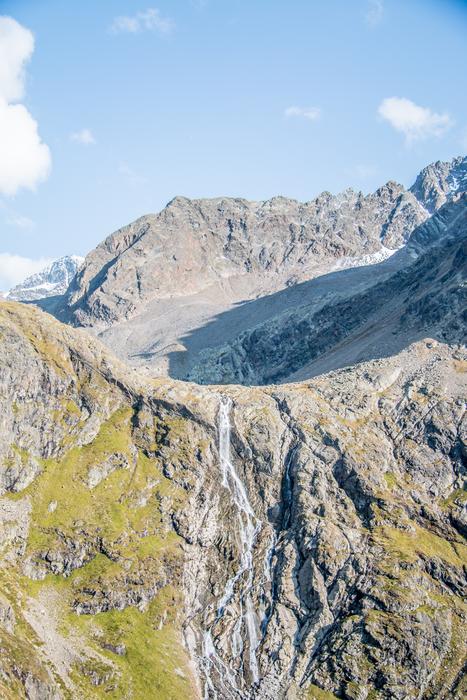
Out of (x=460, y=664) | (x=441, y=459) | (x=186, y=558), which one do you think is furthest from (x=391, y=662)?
(x=441, y=459)

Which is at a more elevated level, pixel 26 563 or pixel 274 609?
pixel 26 563

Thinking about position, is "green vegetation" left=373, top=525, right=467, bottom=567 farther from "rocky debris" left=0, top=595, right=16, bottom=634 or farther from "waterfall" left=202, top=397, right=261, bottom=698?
"rocky debris" left=0, top=595, right=16, bottom=634

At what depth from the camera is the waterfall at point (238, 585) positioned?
443 ft

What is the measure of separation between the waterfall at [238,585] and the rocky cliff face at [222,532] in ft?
1.26

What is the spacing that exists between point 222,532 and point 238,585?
45.6 ft

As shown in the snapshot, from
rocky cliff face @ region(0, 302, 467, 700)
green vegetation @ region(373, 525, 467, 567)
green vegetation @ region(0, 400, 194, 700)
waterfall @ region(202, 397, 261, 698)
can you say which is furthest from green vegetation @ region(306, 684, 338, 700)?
green vegetation @ region(373, 525, 467, 567)

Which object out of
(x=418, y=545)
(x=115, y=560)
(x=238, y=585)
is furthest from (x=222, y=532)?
(x=418, y=545)

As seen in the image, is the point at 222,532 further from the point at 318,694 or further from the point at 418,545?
the point at 318,694

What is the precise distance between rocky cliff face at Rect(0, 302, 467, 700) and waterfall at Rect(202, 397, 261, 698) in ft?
1.26

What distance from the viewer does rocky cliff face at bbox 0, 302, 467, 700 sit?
430 feet

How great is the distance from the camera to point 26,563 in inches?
5645

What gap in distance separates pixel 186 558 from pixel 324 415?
52.1 m

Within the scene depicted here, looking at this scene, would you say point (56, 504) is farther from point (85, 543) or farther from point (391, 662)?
point (391, 662)

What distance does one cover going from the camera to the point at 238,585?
151 meters
